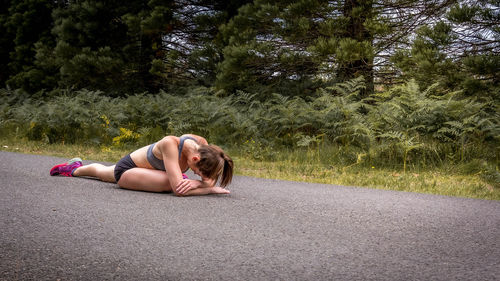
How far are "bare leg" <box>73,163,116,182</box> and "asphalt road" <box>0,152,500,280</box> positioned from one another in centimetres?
43

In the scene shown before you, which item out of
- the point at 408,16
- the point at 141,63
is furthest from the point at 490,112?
the point at 141,63

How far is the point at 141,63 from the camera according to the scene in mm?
16188

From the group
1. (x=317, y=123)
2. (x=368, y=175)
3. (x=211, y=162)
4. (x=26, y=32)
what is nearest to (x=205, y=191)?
(x=211, y=162)

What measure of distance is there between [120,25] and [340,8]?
377 inches

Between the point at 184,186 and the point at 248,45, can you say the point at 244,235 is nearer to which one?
the point at 184,186

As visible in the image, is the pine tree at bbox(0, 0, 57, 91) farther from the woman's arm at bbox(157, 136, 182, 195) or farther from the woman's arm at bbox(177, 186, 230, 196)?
the woman's arm at bbox(177, 186, 230, 196)

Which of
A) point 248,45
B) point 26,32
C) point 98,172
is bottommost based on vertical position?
point 98,172

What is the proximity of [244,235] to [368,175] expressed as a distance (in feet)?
12.4

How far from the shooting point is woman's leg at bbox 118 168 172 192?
16.6ft

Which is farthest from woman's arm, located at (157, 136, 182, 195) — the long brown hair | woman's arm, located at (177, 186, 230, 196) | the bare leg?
the bare leg

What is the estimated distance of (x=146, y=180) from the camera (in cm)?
513

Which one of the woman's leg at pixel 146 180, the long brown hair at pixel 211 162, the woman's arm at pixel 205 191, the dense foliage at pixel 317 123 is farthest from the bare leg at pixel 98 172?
the dense foliage at pixel 317 123

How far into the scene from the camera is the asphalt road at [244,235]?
271cm

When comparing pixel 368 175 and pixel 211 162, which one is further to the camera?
pixel 368 175
